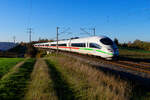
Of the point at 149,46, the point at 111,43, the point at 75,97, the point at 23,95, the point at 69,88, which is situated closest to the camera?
the point at 75,97

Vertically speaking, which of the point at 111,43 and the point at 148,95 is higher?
the point at 111,43

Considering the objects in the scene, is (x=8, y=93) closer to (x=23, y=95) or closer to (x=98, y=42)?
(x=23, y=95)

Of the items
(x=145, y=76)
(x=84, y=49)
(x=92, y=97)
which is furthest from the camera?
(x=84, y=49)

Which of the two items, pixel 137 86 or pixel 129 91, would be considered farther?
pixel 137 86

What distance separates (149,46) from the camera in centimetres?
6200

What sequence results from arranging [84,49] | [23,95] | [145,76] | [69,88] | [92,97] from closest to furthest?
[92,97], [23,95], [69,88], [145,76], [84,49]

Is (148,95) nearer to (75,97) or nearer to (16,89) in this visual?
(75,97)

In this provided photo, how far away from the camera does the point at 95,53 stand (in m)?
17.0

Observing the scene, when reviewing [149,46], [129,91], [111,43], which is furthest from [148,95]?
[149,46]

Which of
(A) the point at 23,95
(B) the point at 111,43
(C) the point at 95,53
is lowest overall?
(A) the point at 23,95

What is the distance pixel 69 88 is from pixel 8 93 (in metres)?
2.94

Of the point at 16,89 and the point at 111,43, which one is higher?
the point at 111,43

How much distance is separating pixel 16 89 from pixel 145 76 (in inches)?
319

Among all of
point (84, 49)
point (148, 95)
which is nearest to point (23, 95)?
point (148, 95)
